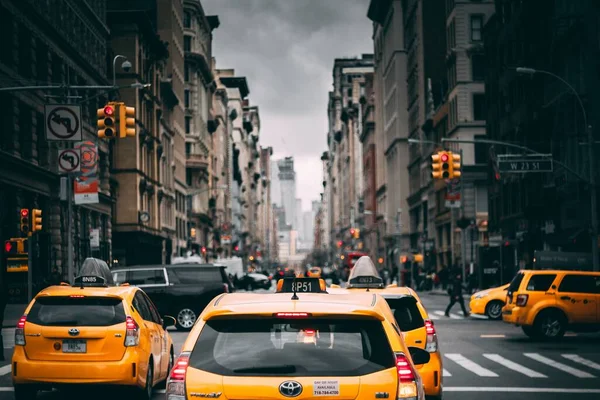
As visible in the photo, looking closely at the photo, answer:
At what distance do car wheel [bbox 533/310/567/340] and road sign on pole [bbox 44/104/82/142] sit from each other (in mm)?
14164

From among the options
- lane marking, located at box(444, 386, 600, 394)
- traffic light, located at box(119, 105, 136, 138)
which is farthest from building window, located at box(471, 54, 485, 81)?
→ lane marking, located at box(444, 386, 600, 394)

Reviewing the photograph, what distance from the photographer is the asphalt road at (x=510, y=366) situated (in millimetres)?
16453

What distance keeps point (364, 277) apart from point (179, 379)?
443 inches

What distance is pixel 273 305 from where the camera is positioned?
7.14m

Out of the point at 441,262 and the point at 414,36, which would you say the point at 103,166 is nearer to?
the point at 441,262

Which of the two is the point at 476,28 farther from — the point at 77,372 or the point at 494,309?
the point at 77,372

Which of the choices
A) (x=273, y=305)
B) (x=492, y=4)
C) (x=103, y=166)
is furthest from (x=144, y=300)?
(x=492, y=4)

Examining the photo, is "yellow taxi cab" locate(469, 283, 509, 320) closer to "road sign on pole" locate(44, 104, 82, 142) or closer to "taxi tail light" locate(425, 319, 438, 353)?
"road sign on pole" locate(44, 104, 82, 142)

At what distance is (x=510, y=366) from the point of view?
68.7 feet

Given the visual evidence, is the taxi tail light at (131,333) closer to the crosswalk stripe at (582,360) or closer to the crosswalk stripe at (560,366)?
the crosswalk stripe at (560,366)

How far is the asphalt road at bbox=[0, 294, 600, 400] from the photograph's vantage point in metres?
16.5

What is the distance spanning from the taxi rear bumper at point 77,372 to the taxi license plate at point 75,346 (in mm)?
161

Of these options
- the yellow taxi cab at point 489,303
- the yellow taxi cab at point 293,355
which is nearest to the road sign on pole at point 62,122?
the yellow taxi cab at point 489,303

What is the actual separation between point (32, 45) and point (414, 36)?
226 ft
